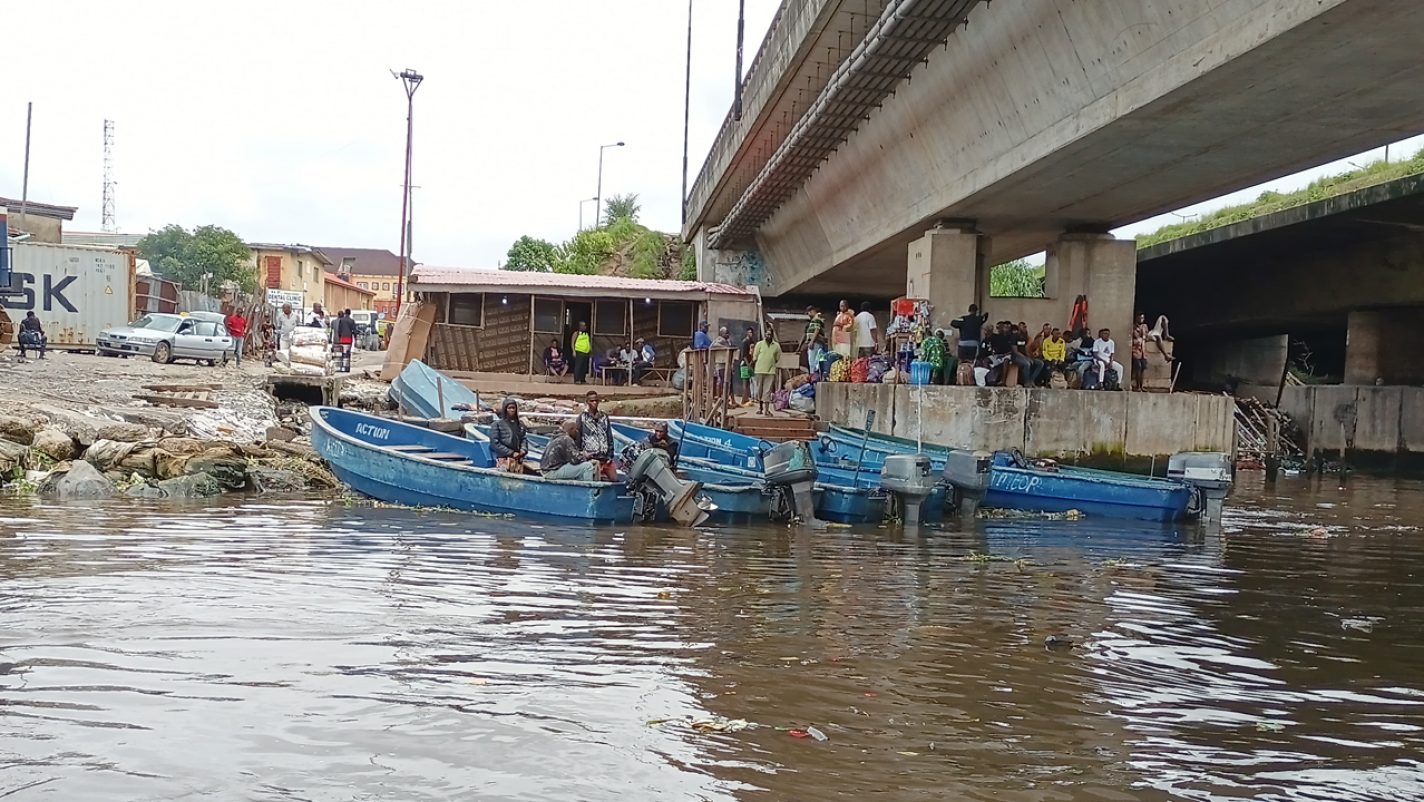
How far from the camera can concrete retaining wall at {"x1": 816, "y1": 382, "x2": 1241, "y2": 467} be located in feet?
66.5

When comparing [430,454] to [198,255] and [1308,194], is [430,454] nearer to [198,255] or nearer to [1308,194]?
[1308,194]

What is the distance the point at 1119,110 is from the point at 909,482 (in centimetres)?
503

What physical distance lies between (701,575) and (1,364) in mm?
19637

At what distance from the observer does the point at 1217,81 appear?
12.9 m

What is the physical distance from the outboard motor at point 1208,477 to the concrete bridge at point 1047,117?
4088mm

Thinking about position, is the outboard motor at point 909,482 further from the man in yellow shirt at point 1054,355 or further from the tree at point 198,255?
the tree at point 198,255

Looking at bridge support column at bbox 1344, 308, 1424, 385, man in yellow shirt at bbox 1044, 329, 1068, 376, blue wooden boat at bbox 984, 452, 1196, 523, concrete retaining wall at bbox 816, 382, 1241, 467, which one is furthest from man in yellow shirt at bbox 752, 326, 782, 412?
bridge support column at bbox 1344, 308, 1424, 385

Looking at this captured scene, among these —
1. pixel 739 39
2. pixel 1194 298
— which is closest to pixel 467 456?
pixel 739 39

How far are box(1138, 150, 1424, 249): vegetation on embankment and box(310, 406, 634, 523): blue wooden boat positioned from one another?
19.2 meters

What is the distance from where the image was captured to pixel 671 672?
277 inches

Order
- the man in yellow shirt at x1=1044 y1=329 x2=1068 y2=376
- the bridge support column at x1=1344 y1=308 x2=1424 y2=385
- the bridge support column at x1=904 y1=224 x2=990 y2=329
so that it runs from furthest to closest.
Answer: the bridge support column at x1=1344 y1=308 x2=1424 y2=385
the bridge support column at x1=904 y1=224 x2=990 y2=329
the man in yellow shirt at x1=1044 y1=329 x2=1068 y2=376

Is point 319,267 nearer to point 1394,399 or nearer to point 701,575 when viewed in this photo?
point 1394,399

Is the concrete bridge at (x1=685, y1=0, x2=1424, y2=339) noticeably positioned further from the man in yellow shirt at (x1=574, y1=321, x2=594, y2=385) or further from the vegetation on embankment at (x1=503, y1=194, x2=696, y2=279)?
the vegetation on embankment at (x1=503, y1=194, x2=696, y2=279)

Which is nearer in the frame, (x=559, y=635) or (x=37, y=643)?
(x=37, y=643)
